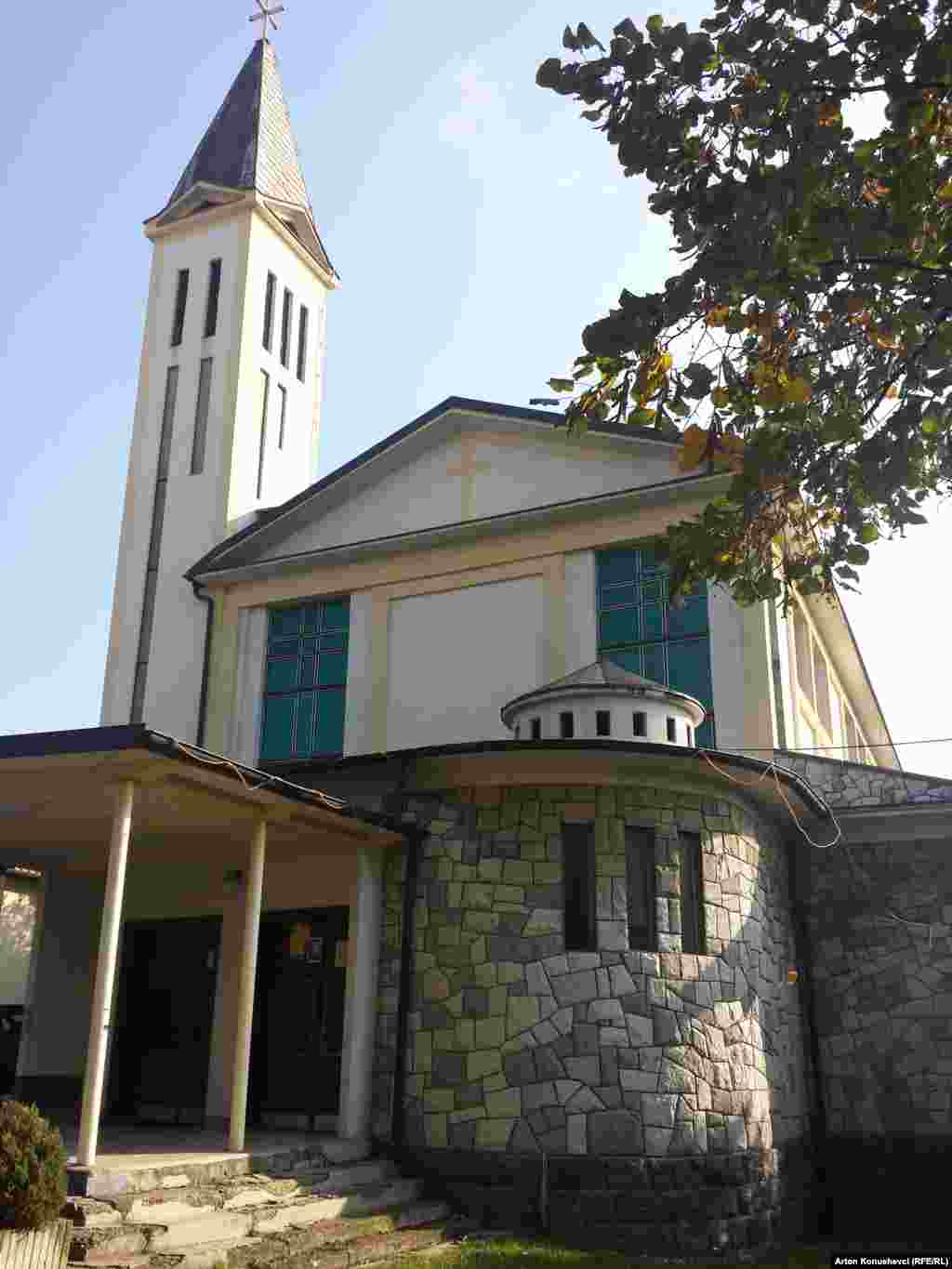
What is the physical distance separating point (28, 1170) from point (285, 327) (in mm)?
17276

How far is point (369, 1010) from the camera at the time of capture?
12.8 metres

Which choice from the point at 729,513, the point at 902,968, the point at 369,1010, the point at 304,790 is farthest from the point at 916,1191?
the point at 729,513

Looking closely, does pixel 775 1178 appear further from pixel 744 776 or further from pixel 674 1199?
pixel 744 776

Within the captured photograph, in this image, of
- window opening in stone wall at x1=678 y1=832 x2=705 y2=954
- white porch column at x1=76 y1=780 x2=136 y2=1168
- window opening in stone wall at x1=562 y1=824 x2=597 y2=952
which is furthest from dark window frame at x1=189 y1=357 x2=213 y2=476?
white porch column at x1=76 y1=780 x2=136 y2=1168

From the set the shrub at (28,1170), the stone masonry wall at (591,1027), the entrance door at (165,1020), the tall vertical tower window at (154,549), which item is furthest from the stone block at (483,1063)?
the tall vertical tower window at (154,549)

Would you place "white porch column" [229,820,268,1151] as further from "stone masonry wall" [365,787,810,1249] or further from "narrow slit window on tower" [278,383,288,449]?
"narrow slit window on tower" [278,383,288,449]

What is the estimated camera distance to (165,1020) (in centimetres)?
1546

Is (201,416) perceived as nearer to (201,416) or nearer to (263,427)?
(201,416)

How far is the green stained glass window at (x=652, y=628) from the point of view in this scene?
16.0m

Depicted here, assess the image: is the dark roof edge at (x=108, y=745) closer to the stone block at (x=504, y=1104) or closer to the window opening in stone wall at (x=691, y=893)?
the stone block at (x=504, y=1104)

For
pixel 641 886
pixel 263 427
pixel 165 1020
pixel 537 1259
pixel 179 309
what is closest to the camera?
pixel 537 1259

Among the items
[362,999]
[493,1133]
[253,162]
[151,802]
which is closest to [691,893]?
[493,1133]

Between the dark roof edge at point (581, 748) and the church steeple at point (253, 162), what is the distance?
12.9 meters

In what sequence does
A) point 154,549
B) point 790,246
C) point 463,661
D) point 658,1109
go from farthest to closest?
point 154,549 → point 463,661 → point 658,1109 → point 790,246
